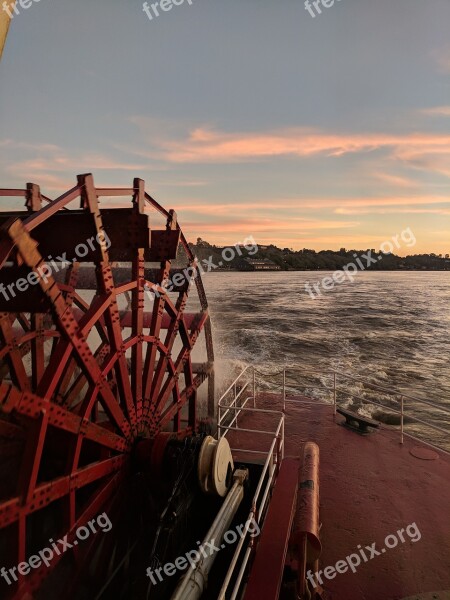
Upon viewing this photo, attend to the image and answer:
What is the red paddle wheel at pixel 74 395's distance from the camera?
4699 millimetres

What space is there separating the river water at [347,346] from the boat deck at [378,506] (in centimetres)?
196

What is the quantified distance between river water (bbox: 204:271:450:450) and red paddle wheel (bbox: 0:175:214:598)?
5727 millimetres

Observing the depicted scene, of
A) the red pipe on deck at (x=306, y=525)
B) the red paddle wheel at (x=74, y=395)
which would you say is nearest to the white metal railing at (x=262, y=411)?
the red pipe on deck at (x=306, y=525)

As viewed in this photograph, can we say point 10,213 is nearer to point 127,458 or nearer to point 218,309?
point 127,458

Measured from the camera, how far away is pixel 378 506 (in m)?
6.47

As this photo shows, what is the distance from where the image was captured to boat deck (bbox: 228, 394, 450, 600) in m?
5.03

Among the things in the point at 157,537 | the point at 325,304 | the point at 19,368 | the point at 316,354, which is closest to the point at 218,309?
the point at 325,304

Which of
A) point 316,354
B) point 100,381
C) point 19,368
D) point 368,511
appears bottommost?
point 316,354

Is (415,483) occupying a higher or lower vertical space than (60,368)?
lower

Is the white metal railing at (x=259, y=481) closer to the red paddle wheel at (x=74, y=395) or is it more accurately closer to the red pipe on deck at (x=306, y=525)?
the red pipe on deck at (x=306, y=525)

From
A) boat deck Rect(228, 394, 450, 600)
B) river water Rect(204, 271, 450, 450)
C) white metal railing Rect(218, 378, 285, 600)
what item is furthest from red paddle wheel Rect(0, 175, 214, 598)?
river water Rect(204, 271, 450, 450)

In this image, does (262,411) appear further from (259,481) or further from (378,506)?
(259,481)

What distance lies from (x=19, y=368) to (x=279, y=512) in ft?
18.4

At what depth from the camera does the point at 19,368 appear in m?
8.45
